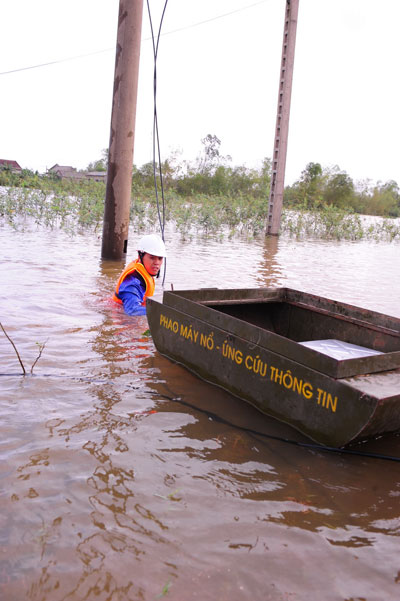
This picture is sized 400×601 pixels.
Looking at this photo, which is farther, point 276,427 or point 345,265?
point 345,265

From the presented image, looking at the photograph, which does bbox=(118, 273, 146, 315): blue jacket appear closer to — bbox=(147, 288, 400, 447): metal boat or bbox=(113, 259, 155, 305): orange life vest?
bbox=(113, 259, 155, 305): orange life vest

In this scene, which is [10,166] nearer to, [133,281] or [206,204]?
[206,204]

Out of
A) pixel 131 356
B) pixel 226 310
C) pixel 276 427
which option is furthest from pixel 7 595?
pixel 226 310

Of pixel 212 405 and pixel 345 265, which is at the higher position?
pixel 345 265

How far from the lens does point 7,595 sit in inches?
73.1

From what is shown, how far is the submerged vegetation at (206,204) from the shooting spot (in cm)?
1502

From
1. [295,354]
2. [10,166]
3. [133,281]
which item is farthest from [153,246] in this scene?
[10,166]

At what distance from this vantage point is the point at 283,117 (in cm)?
1577

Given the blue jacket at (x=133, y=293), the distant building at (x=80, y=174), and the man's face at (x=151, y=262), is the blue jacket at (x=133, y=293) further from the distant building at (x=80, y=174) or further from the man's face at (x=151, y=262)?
the distant building at (x=80, y=174)

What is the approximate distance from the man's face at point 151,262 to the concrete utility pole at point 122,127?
12.5 feet

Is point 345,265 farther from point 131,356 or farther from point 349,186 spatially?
point 349,186

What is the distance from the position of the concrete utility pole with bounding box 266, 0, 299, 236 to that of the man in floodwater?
1137 cm

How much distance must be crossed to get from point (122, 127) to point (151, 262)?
4119 mm

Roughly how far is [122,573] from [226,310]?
3.14 metres
